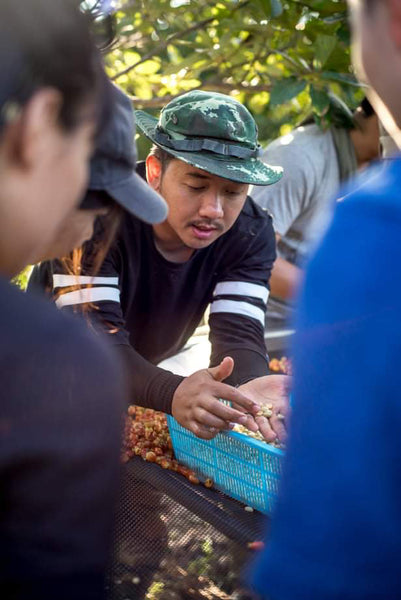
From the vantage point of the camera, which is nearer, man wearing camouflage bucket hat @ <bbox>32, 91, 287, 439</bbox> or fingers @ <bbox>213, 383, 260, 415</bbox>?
fingers @ <bbox>213, 383, 260, 415</bbox>

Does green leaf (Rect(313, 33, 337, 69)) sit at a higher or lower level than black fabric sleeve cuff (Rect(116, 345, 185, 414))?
higher

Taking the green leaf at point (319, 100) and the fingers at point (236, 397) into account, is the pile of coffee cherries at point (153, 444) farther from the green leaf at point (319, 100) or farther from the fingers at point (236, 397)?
the green leaf at point (319, 100)

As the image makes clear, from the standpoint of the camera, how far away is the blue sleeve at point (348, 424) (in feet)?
2.45

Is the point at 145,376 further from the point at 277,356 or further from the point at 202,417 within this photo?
the point at 277,356

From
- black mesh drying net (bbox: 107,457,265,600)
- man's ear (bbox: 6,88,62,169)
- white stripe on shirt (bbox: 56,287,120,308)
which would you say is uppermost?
man's ear (bbox: 6,88,62,169)

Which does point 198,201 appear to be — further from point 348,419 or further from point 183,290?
point 348,419

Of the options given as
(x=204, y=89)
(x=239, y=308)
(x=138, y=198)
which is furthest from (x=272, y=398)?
(x=204, y=89)

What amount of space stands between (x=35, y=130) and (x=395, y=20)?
1.45ft

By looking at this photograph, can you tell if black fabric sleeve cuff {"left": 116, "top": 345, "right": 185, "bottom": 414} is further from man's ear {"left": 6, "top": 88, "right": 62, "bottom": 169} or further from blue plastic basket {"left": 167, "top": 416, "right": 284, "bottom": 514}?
man's ear {"left": 6, "top": 88, "right": 62, "bottom": 169}

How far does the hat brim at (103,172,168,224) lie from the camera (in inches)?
44.1

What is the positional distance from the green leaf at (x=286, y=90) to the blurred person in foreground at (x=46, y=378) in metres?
2.25

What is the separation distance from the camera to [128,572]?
4.53 ft

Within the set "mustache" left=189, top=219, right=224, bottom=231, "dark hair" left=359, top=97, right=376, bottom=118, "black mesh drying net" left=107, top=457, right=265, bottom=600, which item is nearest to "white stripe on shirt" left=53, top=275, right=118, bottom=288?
"mustache" left=189, top=219, right=224, bottom=231

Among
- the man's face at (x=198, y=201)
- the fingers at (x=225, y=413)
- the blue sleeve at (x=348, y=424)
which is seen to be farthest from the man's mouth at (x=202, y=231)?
the blue sleeve at (x=348, y=424)
